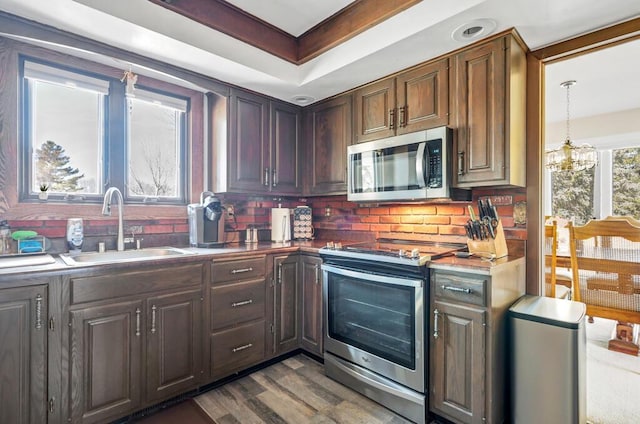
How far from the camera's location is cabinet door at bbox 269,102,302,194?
117 inches

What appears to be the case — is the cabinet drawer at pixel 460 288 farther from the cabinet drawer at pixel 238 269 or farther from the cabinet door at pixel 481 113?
the cabinet drawer at pixel 238 269

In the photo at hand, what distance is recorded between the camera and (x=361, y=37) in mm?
2137

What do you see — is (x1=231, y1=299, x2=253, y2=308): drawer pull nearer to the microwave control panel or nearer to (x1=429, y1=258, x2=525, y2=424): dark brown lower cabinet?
(x1=429, y1=258, x2=525, y2=424): dark brown lower cabinet

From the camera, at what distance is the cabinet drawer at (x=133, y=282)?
165cm

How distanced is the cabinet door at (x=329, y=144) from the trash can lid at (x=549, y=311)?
5.13 feet

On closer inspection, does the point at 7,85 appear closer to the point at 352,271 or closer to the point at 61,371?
the point at 61,371

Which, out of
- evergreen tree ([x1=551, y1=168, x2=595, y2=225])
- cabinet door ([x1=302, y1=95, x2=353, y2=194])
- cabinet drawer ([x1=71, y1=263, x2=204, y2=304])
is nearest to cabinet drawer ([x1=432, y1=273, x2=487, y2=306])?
cabinet door ([x1=302, y1=95, x2=353, y2=194])

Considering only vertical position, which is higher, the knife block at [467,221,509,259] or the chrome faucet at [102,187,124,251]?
the chrome faucet at [102,187,124,251]

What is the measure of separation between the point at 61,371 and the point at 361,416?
5.43 feet

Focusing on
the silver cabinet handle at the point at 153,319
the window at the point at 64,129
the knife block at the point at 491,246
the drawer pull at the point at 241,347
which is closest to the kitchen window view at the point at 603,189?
the knife block at the point at 491,246

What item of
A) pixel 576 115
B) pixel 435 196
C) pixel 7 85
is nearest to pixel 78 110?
pixel 7 85

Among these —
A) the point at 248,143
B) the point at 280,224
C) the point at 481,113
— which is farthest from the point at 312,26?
the point at 280,224

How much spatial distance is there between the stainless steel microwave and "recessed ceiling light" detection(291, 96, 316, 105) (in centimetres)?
71

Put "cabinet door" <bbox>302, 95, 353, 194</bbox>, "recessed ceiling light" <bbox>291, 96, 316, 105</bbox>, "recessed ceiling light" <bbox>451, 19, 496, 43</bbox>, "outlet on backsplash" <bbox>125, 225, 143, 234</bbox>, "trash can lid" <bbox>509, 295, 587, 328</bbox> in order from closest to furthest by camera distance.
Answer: "trash can lid" <bbox>509, 295, 587, 328</bbox>, "recessed ceiling light" <bbox>451, 19, 496, 43</bbox>, "outlet on backsplash" <bbox>125, 225, 143, 234</bbox>, "cabinet door" <bbox>302, 95, 353, 194</bbox>, "recessed ceiling light" <bbox>291, 96, 316, 105</bbox>
